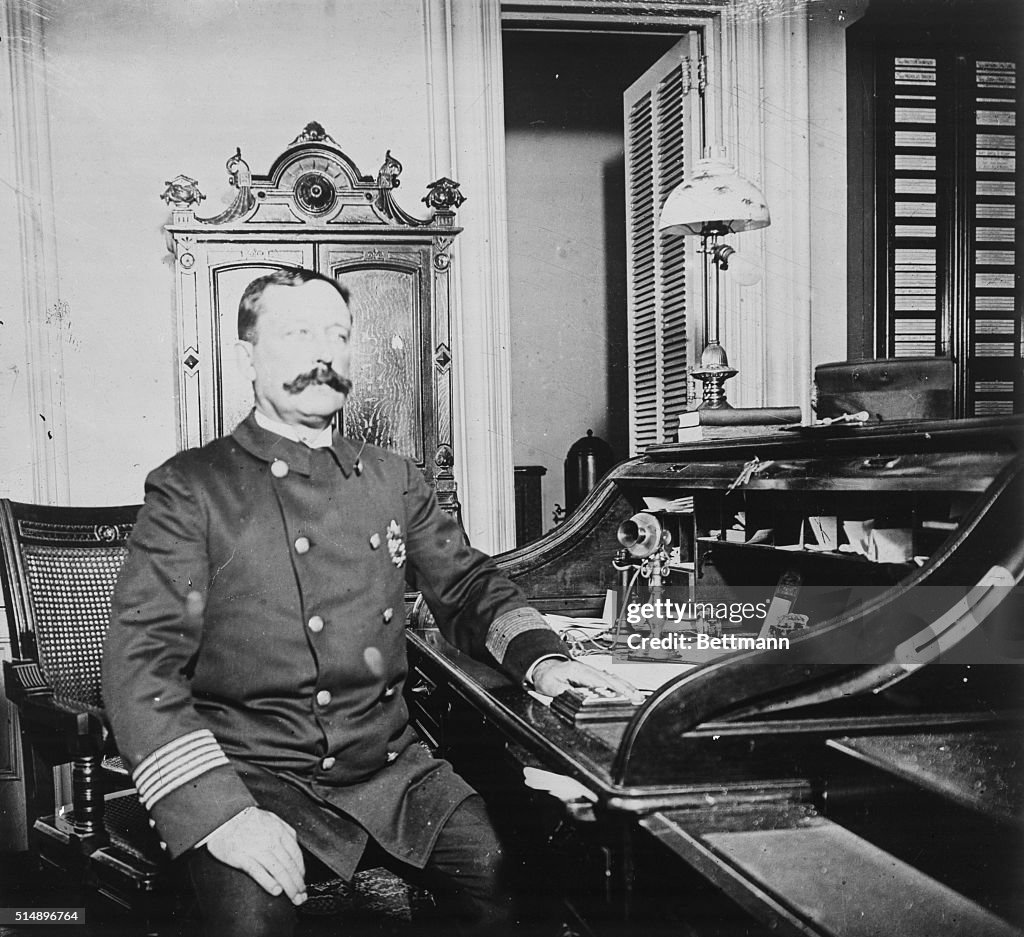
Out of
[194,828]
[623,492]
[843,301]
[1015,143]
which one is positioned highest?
[1015,143]

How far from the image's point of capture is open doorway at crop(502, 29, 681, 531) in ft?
20.5

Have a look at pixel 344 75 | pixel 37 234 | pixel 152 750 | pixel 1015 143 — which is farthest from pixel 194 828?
pixel 1015 143

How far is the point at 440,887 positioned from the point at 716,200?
2.16 meters

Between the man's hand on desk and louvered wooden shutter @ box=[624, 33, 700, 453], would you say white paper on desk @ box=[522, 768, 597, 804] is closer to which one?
the man's hand on desk

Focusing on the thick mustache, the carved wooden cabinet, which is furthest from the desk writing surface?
the carved wooden cabinet

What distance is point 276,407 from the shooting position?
1631 millimetres

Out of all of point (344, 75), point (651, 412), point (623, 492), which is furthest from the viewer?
point (651, 412)

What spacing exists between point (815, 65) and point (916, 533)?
2.76 m

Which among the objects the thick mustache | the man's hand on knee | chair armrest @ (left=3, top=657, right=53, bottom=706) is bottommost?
the man's hand on knee

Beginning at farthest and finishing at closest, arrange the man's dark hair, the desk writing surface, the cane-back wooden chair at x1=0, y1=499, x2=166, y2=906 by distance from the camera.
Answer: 1. the cane-back wooden chair at x1=0, y1=499, x2=166, y2=906
2. the man's dark hair
3. the desk writing surface

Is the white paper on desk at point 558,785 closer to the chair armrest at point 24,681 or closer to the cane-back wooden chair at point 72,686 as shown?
the cane-back wooden chair at point 72,686

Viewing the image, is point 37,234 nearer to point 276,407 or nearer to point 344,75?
point 344,75

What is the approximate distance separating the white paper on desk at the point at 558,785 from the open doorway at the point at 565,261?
478 centimetres

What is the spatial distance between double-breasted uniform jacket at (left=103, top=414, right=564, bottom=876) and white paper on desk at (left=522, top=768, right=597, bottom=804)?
0.86 ft
